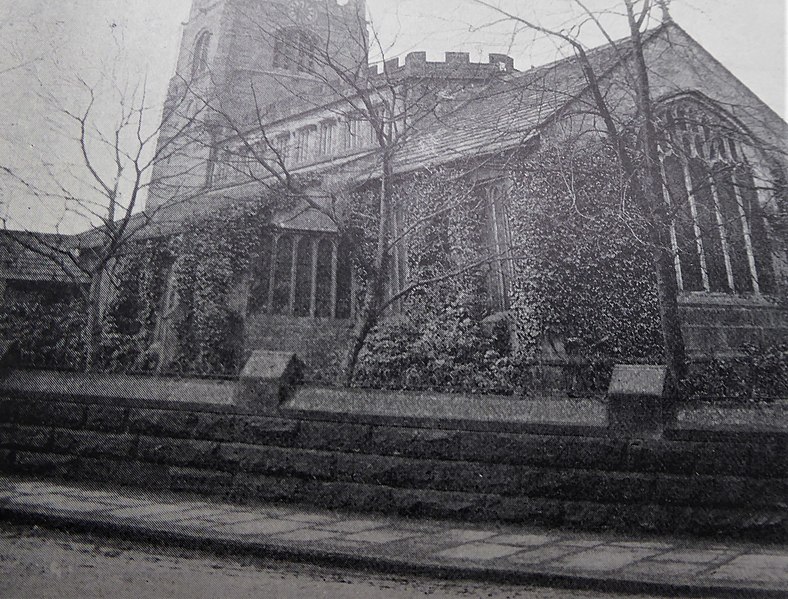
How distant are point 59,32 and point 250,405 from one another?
390 cm

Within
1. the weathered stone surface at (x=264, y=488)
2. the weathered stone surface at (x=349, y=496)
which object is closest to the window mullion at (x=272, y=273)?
the weathered stone surface at (x=264, y=488)

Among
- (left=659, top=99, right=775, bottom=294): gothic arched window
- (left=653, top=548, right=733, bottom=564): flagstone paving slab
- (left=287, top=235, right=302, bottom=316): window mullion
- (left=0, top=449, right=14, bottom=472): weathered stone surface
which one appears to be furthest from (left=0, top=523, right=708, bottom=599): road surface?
(left=287, top=235, right=302, bottom=316): window mullion

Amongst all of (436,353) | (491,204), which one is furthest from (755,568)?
(491,204)

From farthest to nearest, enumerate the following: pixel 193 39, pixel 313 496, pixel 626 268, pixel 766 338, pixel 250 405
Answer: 1. pixel 193 39
2. pixel 626 268
3. pixel 766 338
4. pixel 250 405
5. pixel 313 496

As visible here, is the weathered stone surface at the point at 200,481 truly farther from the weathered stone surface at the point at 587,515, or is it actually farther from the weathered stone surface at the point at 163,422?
the weathered stone surface at the point at 587,515

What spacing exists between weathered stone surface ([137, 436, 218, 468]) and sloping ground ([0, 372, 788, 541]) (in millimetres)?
11

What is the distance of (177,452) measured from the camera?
4.22 metres

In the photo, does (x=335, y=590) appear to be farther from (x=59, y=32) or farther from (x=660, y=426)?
(x=59, y=32)

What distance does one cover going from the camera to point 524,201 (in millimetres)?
8234

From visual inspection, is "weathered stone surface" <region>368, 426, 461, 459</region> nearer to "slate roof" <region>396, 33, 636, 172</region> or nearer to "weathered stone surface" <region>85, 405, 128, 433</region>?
"weathered stone surface" <region>85, 405, 128, 433</region>

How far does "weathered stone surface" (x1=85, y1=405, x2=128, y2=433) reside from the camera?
4.39 metres

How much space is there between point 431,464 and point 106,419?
313cm

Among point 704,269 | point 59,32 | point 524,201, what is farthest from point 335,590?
point 704,269

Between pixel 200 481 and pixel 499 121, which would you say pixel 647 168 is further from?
pixel 200 481
